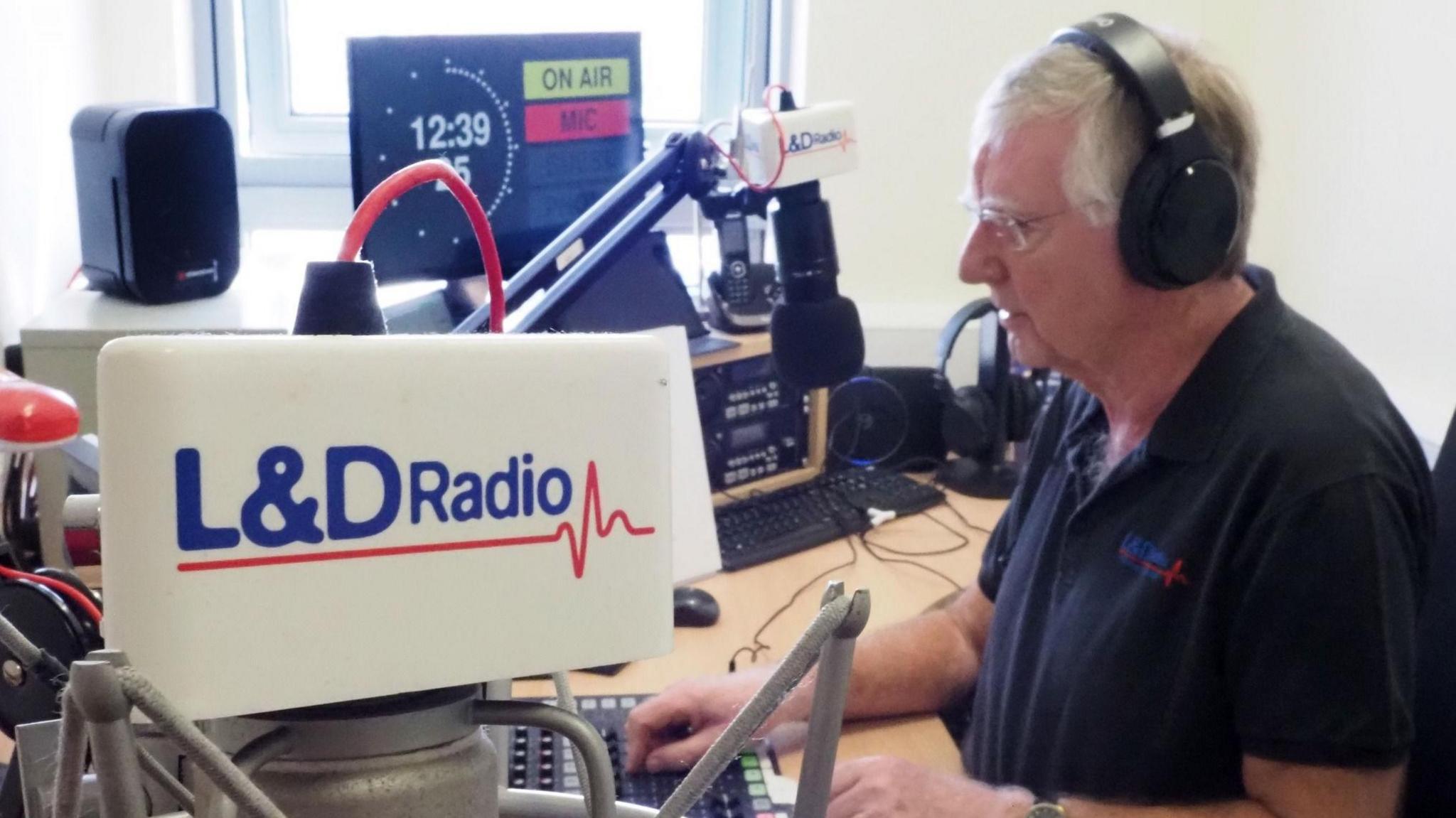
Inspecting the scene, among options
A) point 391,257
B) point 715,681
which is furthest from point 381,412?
point 391,257

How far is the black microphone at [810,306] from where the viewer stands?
0.92 meters

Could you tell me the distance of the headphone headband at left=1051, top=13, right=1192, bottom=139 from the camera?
3.67 feet

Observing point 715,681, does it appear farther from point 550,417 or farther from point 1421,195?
point 1421,195

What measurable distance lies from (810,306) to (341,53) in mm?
1670

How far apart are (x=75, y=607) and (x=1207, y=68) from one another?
3.35ft

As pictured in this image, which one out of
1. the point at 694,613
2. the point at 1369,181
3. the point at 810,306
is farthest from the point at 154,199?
the point at 1369,181

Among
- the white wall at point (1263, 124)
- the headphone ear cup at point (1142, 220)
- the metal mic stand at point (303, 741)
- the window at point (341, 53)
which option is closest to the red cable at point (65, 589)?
the metal mic stand at point (303, 741)

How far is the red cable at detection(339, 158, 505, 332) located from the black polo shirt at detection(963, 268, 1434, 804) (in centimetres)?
77

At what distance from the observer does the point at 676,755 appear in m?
1.07

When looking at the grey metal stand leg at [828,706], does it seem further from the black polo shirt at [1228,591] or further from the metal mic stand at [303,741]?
the black polo shirt at [1228,591]

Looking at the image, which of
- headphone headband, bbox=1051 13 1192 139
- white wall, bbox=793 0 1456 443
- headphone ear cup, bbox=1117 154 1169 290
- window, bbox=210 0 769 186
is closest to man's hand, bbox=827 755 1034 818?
headphone ear cup, bbox=1117 154 1169 290

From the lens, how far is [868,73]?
7.06 feet

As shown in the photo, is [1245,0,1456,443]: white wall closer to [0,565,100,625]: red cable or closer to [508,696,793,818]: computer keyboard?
[508,696,793,818]: computer keyboard

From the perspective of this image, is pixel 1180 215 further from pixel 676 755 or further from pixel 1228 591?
pixel 676 755
